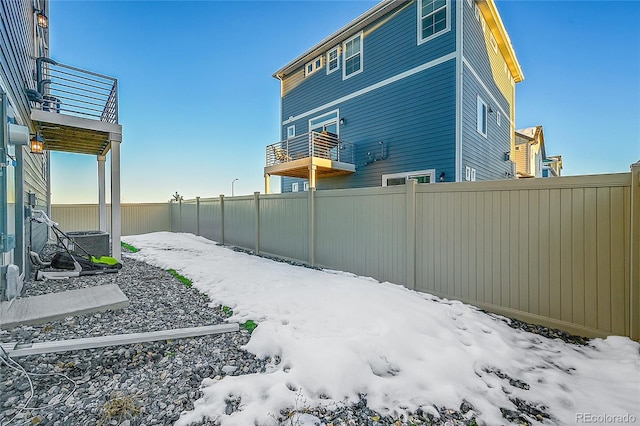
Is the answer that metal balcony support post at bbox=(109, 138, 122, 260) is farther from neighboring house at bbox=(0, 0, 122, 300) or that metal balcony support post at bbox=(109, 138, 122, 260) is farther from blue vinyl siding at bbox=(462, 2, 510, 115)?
blue vinyl siding at bbox=(462, 2, 510, 115)

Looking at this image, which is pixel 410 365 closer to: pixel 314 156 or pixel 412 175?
pixel 412 175

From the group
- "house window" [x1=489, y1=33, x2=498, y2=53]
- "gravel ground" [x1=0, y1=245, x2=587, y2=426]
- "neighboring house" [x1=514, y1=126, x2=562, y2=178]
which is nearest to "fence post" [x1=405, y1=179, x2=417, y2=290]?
"gravel ground" [x1=0, y1=245, x2=587, y2=426]

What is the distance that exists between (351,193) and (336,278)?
1579 millimetres

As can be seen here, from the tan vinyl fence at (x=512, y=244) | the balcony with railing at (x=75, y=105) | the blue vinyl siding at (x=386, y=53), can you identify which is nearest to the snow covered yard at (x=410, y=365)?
the tan vinyl fence at (x=512, y=244)

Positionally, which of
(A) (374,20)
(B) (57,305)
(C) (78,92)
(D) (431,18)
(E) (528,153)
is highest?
(A) (374,20)

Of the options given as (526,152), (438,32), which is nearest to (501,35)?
(438,32)

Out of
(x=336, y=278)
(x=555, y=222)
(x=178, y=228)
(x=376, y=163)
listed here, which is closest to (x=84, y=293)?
(x=336, y=278)

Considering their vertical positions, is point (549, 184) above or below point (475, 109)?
below

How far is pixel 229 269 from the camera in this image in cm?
557

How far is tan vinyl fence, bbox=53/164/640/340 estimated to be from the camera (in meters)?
2.70

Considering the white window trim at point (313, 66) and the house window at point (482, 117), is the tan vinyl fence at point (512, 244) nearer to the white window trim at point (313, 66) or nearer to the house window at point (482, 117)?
the house window at point (482, 117)

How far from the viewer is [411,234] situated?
4.24 metres

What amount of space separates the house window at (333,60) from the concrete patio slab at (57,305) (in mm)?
10138

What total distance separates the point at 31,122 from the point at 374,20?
944 cm
